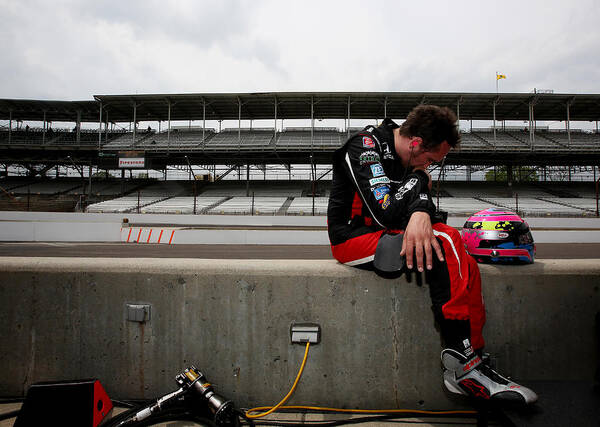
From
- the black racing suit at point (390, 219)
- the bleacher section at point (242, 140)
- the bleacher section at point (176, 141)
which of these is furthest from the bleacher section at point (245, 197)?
the black racing suit at point (390, 219)

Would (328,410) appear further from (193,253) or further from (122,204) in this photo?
(122,204)

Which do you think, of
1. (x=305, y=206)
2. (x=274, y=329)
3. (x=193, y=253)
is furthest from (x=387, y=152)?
(x=305, y=206)

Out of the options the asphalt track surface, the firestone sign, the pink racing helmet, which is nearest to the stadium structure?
the firestone sign

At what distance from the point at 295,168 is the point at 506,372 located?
33050 millimetres

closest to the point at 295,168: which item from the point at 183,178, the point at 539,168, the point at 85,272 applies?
the point at 183,178

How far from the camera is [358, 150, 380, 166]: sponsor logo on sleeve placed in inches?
73.9

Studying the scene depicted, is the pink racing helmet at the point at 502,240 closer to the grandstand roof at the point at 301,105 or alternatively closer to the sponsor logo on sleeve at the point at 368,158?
the sponsor logo on sleeve at the point at 368,158

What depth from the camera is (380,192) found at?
70.4 inches

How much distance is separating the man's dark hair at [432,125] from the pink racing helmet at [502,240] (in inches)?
28.6

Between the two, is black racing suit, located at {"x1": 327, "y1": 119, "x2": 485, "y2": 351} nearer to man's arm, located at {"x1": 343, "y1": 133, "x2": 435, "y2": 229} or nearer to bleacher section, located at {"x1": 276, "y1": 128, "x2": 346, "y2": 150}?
man's arm, located at {"x1": 343, "y1": 133, "x2": 435, "y2": 229}

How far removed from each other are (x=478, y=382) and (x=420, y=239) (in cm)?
82

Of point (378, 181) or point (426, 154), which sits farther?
point (426, 154)

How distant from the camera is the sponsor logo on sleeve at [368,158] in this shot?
6.16 feet

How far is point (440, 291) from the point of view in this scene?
→ 1645 mm
